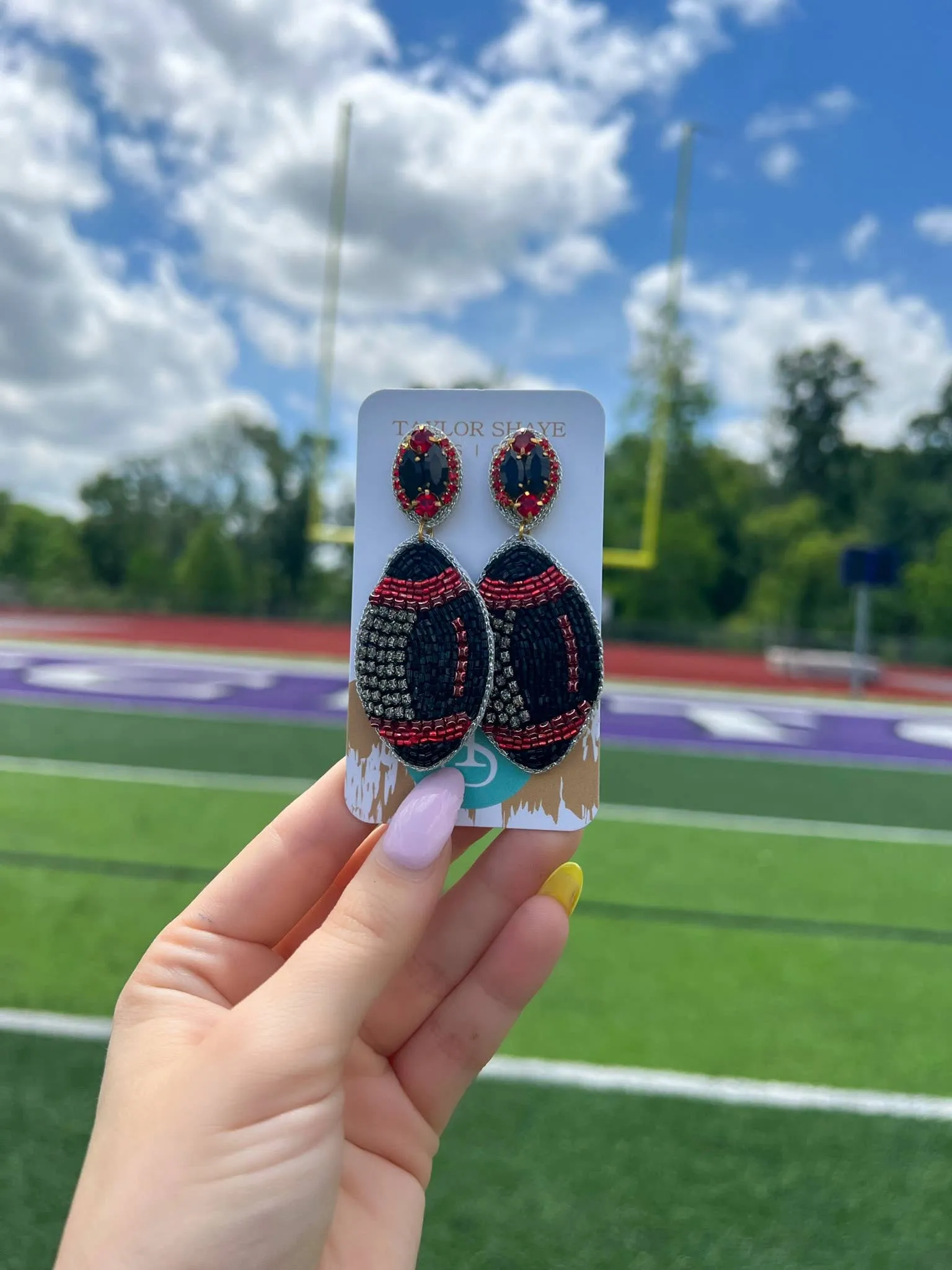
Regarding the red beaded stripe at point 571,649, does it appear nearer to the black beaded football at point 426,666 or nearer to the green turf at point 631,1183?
the black beaded football at point 426,666

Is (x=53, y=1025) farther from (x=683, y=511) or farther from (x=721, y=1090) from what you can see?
(x=683, y=511)

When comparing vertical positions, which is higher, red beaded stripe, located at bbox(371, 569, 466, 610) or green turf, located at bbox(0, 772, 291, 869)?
red beaded stripe, located at bbox(371, 569, 466, 610)

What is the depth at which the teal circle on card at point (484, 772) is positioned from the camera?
108 centimetres

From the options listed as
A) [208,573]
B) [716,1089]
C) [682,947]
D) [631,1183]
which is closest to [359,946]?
[631,1183]

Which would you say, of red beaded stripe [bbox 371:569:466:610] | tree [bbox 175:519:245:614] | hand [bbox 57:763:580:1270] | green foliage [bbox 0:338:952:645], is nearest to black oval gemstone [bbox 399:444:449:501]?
red beaded stripe [bbox 371:569:466:610]

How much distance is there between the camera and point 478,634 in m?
1.04

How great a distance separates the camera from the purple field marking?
275 inches

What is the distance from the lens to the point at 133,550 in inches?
1162

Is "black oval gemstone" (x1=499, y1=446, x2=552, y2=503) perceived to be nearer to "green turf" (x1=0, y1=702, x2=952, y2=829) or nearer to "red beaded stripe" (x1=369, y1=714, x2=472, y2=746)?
"red beaded stripe" (x1=369, y1=714, x2=472, y2=746)

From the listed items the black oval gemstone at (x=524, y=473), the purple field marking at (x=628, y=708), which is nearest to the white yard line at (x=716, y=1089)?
the black oval gemstone at (x=524, y=473)

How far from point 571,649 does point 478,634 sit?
4.8 inches

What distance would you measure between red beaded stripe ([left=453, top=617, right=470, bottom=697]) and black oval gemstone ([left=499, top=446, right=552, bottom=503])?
7.9 inches

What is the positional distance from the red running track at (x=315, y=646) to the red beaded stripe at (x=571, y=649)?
10.7 metres

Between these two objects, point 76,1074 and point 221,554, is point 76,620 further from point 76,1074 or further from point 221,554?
point 76,1074
